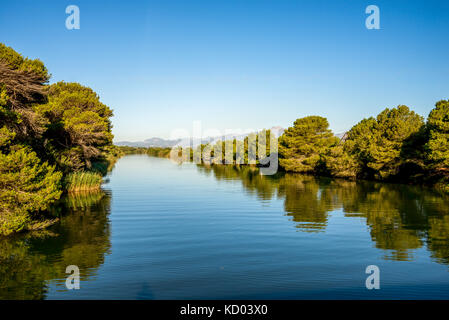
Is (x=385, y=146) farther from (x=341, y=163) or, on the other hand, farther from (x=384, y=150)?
(x=341, y=163)

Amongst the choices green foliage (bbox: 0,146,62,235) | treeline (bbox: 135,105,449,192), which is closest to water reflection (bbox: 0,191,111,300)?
green foliage (bbox: 0,146,62,235)

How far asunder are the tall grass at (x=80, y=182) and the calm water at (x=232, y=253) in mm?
7218

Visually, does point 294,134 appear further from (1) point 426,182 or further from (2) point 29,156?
(2) point 29,156

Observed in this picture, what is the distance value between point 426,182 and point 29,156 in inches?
1468

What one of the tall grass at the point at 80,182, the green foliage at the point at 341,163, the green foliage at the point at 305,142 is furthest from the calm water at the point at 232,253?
the green foliage at the point at 305,142

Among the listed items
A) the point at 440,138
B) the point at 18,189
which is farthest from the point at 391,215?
the point at 18,189

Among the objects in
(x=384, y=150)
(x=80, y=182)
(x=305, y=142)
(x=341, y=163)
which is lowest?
(x=80, y=182)

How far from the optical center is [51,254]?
10867 mm

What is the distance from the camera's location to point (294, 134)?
2185 inches

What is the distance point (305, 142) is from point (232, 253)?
45694mm

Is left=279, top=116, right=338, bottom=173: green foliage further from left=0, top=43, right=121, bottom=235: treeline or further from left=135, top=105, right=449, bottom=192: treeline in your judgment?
left=0, top=43, right=121, bottom=235: treeline

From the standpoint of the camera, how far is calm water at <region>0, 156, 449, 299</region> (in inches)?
322
